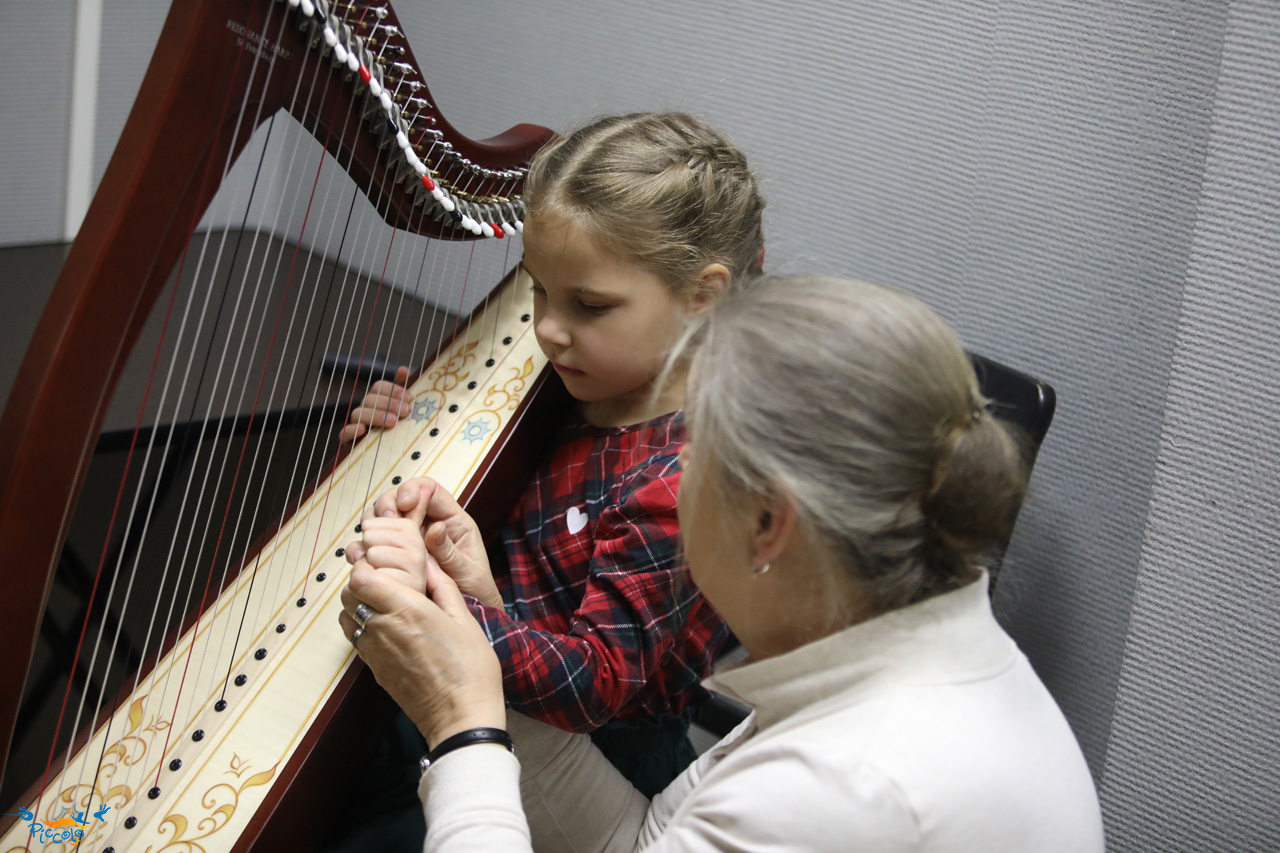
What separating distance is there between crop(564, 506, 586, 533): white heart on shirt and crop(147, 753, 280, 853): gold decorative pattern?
44 cm

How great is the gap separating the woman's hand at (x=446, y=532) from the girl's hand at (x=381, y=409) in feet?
0.76

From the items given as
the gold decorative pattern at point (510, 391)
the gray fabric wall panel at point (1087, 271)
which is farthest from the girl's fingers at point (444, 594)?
the gray fabric wall panel at point (1087, 271)

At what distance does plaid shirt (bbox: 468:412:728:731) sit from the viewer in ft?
3.45

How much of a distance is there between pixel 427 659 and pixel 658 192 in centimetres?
59

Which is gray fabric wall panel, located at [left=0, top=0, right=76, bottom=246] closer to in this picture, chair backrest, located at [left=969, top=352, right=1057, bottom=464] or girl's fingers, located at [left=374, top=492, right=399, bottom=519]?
girl's fingers, located at [left=374, top=492, right=399, bottom=519]

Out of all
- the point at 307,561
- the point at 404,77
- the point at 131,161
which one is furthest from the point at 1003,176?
the point at 131,161

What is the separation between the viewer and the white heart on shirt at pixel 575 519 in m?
1.21

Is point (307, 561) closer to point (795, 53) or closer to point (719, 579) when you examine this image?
point (719, 579)

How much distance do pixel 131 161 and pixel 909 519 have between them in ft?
1.94

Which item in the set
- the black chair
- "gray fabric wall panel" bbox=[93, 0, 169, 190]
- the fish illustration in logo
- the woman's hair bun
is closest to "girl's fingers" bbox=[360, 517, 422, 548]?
the fish illustration in logo

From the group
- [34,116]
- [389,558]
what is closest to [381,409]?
[389,558]

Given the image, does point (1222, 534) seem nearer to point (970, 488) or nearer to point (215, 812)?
point (970, 488)

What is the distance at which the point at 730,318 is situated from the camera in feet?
2.47

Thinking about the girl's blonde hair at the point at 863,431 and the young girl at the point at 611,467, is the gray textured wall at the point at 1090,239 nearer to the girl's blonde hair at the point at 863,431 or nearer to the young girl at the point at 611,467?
the young girl at the point at 611,467
